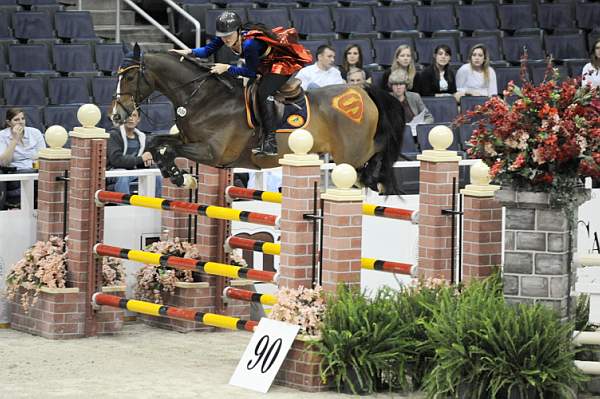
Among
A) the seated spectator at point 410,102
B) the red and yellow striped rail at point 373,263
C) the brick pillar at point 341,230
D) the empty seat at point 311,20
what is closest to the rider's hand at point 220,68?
the red and yellow striped rail at point 373,263

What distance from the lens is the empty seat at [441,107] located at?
1554 cm

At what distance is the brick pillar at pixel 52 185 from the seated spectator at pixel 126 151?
102 cm

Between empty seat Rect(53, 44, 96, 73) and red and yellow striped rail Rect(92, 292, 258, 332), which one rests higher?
empty seat Rect(53, 44, 96, 73)

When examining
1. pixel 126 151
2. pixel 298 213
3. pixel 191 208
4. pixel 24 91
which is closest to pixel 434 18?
pixel 24 91

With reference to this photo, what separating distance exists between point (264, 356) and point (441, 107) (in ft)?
22.4

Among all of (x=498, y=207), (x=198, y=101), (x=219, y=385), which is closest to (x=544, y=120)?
(x=498, y=207)

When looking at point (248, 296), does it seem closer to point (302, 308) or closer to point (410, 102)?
point (302, 308)

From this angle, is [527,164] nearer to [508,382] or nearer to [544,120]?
[544,120]

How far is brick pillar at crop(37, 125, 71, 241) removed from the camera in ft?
36.5

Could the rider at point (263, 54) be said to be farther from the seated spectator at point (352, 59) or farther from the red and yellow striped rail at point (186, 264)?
the seated spectator at point (352, 59)

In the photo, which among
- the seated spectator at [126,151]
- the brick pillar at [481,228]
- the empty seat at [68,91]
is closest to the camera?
the brick pillar at [481,228]

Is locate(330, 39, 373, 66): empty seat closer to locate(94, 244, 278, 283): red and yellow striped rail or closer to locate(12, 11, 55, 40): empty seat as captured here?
locate(12, 11, 55, 40): empty seat

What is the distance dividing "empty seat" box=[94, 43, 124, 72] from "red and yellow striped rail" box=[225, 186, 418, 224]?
4.72 m

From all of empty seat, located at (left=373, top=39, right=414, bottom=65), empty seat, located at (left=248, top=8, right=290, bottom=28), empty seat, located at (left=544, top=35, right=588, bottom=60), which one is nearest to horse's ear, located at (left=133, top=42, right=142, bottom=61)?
empty seat, located at (left=248, top=8, right=290, bottom=28)
